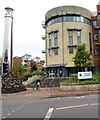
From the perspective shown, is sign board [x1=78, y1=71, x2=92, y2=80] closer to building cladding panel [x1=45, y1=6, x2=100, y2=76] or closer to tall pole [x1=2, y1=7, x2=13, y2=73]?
building cladding panel [x1=45, y1=6, x2=100, y2=76]

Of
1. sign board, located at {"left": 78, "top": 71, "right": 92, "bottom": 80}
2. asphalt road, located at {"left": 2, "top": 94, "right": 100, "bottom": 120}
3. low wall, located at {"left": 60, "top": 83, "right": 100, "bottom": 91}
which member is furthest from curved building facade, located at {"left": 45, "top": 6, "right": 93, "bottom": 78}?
asphalt road, located at {"left": 2, "top": 94, "right": 100, "bottom": 120}

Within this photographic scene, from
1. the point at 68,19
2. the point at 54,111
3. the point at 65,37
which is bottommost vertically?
the point at 54,111

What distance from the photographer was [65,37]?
40.4m

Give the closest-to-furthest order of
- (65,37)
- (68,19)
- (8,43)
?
(65,37) < (8,43) < (68,19)

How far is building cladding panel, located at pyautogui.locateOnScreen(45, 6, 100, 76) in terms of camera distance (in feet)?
132

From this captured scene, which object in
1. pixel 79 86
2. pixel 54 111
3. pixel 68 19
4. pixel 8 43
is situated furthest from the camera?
pixel 68 19

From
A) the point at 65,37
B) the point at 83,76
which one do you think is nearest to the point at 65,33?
the point at 65,37

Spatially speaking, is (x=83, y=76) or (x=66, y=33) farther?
(x=66, y=33)

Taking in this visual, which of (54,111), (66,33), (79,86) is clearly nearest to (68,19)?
(66,33)

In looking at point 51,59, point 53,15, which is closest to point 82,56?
point 51,59

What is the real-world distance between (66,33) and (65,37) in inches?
41.4

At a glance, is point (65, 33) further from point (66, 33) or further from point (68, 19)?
point (68, 19)

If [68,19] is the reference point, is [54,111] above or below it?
below

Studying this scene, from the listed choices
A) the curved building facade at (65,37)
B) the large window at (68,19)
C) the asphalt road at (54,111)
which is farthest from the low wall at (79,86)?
the large window at (68,19)
